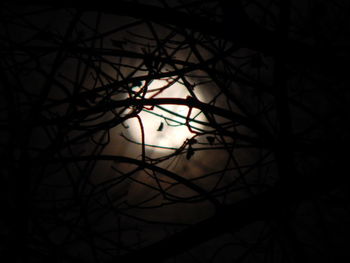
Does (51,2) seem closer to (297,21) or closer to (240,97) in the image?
(240,97)

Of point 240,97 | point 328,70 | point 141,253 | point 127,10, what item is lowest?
point 141,253

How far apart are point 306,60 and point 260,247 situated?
0.54 meters

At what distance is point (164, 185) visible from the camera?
0.81m

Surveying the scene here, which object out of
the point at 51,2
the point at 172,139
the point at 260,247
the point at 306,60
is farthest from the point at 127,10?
the point at 260,247

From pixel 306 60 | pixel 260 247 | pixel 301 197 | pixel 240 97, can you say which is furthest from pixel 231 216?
pixel 240 97

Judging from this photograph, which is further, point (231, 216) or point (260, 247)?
point (260, 247)

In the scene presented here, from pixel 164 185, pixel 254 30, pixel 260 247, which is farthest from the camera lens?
pixel 164 185

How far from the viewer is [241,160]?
812 mm

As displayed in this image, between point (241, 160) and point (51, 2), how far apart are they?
0.65 meters

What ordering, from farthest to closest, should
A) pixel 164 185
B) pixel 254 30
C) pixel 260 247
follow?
1. pixel 164 185
2. pixel 260 247
3. pixel 254 30

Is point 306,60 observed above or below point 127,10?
below

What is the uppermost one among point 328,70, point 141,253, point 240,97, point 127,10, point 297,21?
point 297,21

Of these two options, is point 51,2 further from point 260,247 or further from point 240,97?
point 260,247

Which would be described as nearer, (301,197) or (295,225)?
(301,197)
